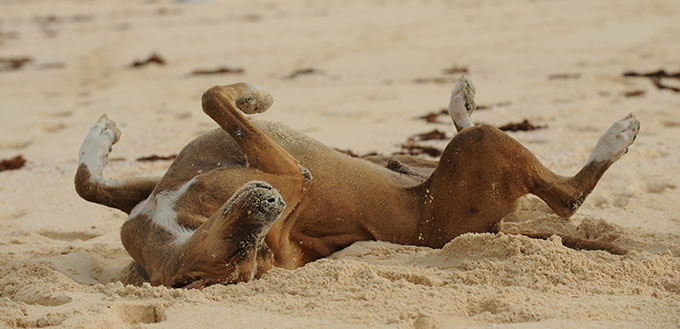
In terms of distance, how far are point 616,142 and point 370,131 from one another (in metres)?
3.25

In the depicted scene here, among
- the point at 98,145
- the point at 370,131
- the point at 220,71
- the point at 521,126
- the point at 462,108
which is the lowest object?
the point at 220,71

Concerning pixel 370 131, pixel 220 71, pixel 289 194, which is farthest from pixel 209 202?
→ pixel 220 71

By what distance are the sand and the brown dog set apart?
160 millimetres

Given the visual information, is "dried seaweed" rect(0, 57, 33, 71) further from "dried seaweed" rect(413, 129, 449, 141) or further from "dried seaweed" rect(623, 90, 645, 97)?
"dried seaweed" rect(623, 90, 645, 97)

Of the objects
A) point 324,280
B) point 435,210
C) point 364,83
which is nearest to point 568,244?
point 435,210

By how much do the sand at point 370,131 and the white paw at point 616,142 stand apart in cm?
35

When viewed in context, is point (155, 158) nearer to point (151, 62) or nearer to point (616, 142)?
point (616, 142)

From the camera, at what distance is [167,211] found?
12.3ft

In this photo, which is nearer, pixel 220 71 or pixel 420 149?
pixel 420 149

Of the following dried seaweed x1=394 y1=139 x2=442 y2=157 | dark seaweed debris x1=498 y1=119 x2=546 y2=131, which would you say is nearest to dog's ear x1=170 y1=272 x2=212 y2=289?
dried seaweed x1=394 y1=139 x2=442 y2=157

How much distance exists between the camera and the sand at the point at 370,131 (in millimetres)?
3186

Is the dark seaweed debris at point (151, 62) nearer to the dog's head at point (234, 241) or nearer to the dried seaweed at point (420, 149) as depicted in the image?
the dried seaweed at point (420, 149)

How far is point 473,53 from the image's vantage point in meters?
11.7

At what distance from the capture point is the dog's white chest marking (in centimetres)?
367
